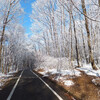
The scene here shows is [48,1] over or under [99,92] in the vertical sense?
over

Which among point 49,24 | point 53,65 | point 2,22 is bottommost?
point 53,65

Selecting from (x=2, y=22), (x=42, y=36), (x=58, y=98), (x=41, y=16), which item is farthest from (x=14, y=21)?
(x=42, y=36)

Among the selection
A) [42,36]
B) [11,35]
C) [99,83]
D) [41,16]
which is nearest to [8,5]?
[41,16]

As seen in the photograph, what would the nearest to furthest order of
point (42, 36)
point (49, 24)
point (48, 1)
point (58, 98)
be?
point (58, 98) → point (48, 1) → point (49, 24) → point (42, 36)

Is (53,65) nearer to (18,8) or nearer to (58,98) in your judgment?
(18,8)

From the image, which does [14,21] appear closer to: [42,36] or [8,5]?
[8,5]

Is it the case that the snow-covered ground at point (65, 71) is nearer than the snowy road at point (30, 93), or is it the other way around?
the snowy road at point (30, 93)

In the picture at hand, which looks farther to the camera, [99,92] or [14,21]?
[14,21]

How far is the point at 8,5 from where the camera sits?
11.3 m

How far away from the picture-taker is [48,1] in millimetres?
14117

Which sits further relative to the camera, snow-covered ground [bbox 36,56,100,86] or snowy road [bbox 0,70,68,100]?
snow-covered ground [bbox 36,56,100,86]

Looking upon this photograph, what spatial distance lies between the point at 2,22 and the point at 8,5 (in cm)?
224

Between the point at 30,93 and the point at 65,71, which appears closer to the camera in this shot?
the point at 30,93

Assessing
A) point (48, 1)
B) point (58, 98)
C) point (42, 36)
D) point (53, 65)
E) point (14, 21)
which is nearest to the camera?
point (58, 98)
